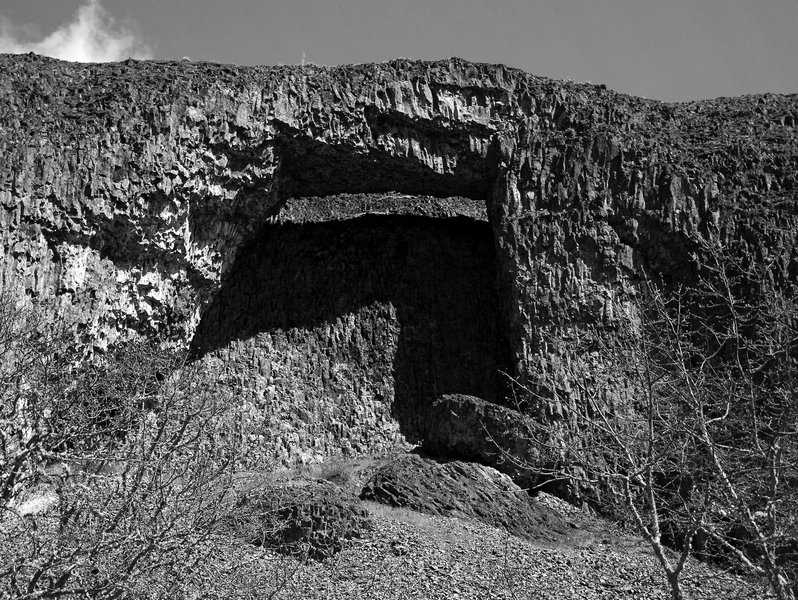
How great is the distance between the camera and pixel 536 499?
800 inches

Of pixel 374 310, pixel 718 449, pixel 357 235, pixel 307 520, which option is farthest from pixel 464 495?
pixel 357 235

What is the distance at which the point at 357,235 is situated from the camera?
26.4 metres

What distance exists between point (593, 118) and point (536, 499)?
957cm

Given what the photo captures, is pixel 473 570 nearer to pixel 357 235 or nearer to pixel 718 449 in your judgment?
pixel 718 449

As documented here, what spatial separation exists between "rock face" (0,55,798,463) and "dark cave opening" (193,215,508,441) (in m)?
0.06

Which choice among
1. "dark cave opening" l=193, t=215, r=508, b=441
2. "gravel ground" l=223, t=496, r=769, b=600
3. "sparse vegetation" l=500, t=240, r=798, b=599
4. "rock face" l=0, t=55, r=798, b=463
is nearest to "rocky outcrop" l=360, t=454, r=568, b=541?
"gravel ground" l=223, t=496, r=769, b=600

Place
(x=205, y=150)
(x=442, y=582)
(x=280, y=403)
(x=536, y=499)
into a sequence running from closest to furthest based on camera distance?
(x=442, y=582)
(x=536, y=499)
(x=205, y=150)
(x=280, y=403)

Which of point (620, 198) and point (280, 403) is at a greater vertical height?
point (620, 198)

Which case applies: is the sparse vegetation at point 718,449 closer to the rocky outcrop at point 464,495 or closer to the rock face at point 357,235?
the rocky outcrop at point 464,495

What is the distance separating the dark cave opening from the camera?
24.6 meters

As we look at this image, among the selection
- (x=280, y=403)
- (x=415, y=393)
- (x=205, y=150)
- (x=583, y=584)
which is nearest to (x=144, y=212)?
(x=205, y=150)

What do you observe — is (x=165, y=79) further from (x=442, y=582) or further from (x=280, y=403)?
(x=442, y=582)

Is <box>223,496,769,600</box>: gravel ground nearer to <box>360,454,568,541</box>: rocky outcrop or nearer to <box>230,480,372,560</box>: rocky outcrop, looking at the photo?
<box>230,480,372,560</box>: rocky outcrop

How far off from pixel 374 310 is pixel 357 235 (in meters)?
2.18
